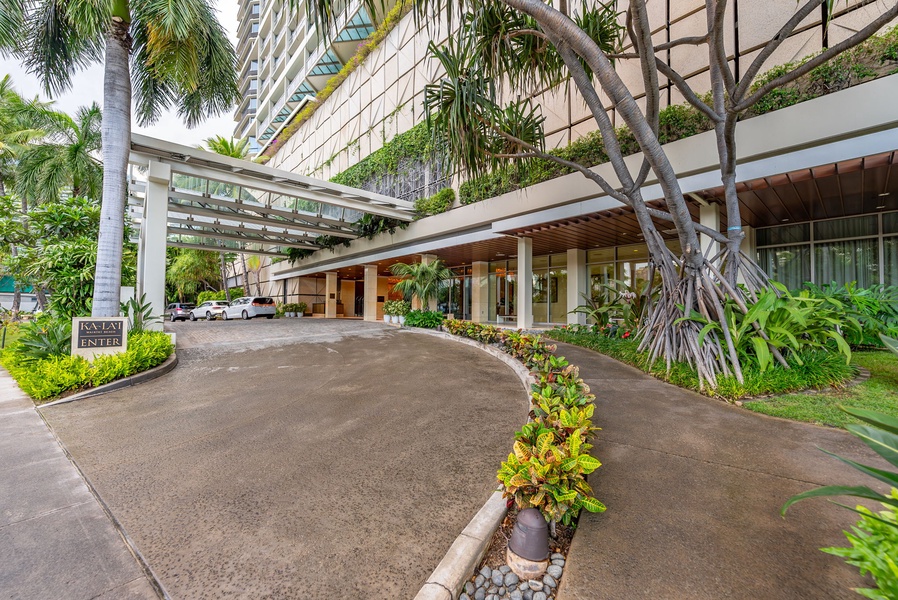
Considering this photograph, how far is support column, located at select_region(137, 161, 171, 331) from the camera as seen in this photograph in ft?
29.3

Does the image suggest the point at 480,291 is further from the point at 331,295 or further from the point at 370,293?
the point at 331,295

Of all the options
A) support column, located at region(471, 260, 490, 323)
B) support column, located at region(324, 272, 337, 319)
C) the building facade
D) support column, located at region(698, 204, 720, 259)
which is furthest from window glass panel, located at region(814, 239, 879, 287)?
support column, located at region(324, 272, 337, 319)

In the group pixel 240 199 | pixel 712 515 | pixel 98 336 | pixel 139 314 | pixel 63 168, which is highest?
pixel 63 168

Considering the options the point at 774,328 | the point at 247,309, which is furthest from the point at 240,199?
the point at 774,328

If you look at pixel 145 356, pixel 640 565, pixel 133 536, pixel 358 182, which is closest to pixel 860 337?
pixel 640 565

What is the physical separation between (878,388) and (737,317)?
1686mm

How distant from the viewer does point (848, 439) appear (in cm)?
335

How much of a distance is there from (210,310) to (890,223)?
30.3 m

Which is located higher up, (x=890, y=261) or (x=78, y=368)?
(x=890, y=261)

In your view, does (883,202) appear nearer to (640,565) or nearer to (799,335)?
(799,335)

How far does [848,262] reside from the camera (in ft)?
30.4

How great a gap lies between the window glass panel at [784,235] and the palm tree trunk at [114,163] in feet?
54.4

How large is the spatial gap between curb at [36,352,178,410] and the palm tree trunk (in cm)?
150

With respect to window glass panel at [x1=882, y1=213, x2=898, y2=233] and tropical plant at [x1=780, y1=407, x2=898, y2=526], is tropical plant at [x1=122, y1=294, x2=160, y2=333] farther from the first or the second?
window glass panel at [x1=882, y1=213, x2=898, y2=233]
